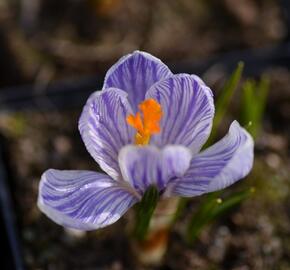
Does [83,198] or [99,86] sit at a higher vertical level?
[83,198]

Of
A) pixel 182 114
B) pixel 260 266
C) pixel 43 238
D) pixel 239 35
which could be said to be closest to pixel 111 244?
pixel 43 238

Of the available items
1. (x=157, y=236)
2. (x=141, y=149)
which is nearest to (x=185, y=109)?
(x=141, y=149)

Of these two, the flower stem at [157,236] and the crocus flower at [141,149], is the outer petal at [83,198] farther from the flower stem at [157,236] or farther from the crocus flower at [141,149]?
the flower stem at [157,236]

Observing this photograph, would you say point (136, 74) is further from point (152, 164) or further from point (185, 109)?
point (152, 164)

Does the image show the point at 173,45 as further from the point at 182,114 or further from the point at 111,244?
the point at 182,114

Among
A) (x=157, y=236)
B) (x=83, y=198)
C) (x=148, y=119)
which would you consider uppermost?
(x=148, y=119)

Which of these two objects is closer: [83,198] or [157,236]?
[83,198]
